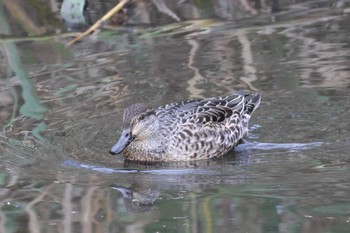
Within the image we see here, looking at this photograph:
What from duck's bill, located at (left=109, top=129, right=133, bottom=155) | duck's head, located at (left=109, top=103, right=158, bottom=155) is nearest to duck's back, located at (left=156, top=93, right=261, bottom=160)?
duck's head, located at (left=109, top=103, right=158, bottom=155)

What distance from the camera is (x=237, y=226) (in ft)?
18.6

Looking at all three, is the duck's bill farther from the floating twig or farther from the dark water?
the floating twig

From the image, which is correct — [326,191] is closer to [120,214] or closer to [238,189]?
[238,189]

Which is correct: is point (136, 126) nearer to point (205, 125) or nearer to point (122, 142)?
point (122, 142)

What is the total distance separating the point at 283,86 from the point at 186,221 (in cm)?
277

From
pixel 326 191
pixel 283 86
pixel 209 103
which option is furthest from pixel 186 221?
pixel 283 86

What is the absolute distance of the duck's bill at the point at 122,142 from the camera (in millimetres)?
7133

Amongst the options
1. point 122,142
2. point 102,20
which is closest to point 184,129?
point 122,142

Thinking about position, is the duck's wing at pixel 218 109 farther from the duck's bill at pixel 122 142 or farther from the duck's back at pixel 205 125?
the duck's bill at pixel 122 142

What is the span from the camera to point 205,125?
300 inches

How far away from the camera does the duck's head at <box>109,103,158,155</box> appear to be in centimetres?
724

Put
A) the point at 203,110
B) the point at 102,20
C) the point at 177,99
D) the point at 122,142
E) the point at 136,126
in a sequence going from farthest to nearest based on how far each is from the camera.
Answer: the point at 102,20 → the point at 177,99 → the point at 203,110 → the point at 136,126 → the point at 122,142

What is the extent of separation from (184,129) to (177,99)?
0.87 meters

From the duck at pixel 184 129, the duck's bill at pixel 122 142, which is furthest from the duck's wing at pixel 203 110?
the duck's bill at pixel 122 142
